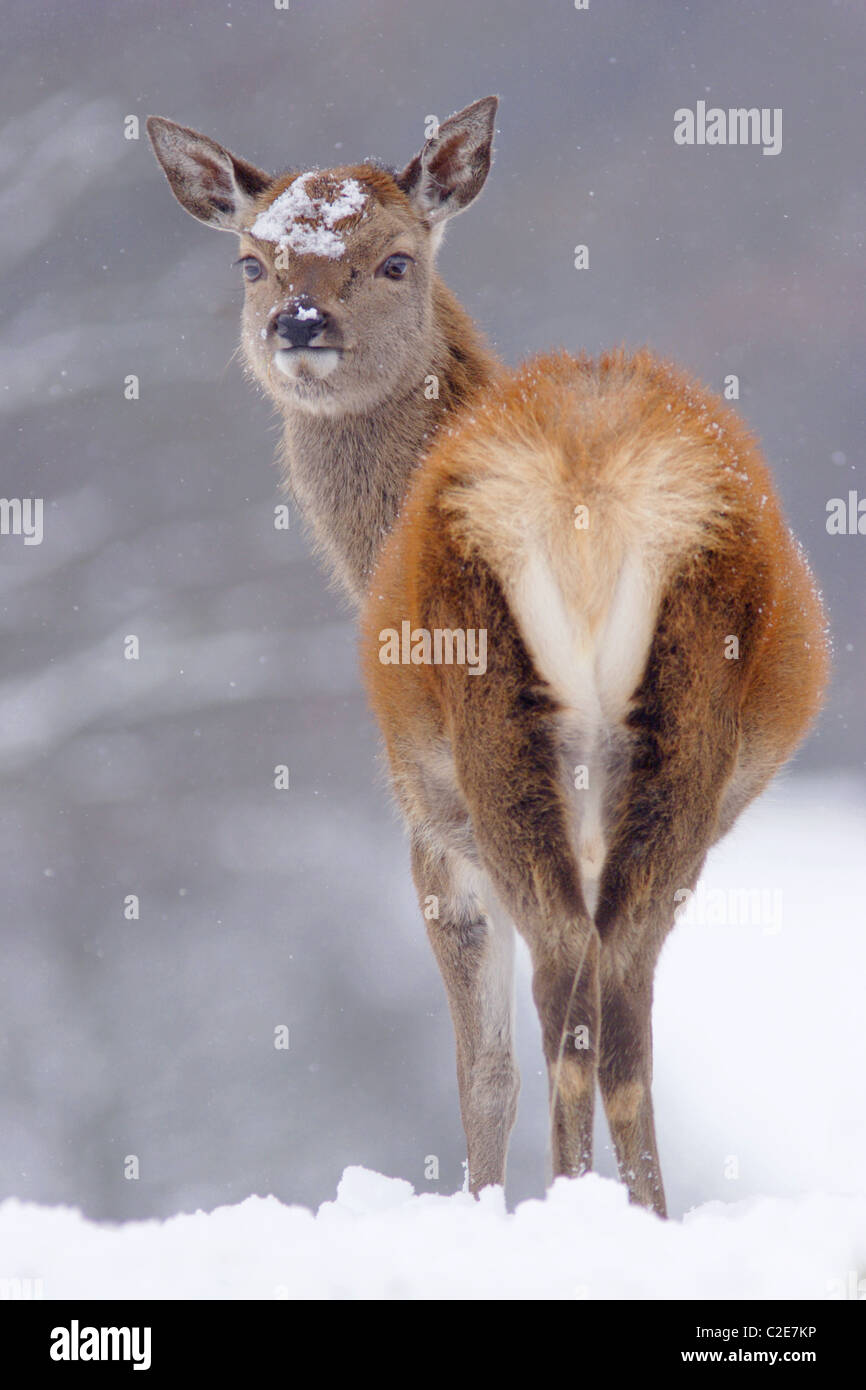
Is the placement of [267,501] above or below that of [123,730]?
above

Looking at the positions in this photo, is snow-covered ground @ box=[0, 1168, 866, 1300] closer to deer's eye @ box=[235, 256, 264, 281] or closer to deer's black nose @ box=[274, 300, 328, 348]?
deer's black nose @ box=[274, 300, 328, 348]

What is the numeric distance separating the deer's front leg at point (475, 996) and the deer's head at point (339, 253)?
5.57ft

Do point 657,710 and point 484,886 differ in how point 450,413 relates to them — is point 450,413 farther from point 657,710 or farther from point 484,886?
point 657,710

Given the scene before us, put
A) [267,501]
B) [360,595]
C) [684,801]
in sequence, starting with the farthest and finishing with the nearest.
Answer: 1. [267,501]
2. [360,595]
3. [684,801]

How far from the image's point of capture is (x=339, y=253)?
5234mm

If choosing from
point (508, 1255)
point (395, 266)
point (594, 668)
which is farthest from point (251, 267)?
Answer: point (508, 1255)

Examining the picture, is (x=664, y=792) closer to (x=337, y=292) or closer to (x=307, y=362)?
(x=307, y=362)

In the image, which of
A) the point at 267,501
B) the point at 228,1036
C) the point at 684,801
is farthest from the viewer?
the point at 267,501

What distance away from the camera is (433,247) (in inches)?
226

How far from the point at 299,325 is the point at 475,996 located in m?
2.39

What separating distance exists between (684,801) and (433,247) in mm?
2936

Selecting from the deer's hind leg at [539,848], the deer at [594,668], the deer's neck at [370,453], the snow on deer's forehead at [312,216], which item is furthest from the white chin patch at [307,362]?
the deer's hind leg at [539,848]

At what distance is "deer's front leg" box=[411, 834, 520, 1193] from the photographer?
521 centimetres

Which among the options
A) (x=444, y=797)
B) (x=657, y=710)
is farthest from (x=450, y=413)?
(x=657, y=710)
